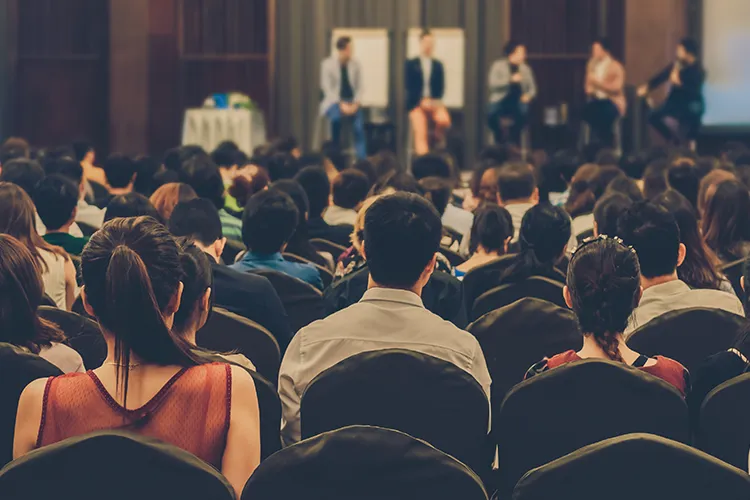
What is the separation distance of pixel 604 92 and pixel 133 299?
11.3 metres

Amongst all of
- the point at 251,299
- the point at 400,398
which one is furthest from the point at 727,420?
the point at 251,299

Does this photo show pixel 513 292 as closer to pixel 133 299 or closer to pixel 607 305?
pixel 607 305

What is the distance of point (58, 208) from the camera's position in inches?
197

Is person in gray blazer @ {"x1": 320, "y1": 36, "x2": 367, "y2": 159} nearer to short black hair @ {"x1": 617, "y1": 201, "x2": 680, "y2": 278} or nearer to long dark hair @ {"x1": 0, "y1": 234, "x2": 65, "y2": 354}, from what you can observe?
short black hair @ {"x1": 617, "y1": 201, "x2": 680, "y2": 278}

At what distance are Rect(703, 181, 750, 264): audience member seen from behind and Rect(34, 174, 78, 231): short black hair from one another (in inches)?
94.5

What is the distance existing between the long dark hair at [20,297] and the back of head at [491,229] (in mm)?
2211

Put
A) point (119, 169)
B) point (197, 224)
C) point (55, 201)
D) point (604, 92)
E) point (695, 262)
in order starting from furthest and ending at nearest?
1. point (604, 92)
2. point (119, 169)
3. point (55, 201)
4. point (695, 262)
5. point (197, 224)

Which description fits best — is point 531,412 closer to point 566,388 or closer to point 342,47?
point 566,388

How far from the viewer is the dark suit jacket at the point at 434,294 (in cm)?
400

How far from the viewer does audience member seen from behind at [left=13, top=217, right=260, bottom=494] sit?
2.27 m

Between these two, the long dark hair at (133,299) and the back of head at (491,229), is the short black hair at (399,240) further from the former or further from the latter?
the back of head at (491,229)

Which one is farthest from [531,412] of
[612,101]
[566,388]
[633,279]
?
[612,101]

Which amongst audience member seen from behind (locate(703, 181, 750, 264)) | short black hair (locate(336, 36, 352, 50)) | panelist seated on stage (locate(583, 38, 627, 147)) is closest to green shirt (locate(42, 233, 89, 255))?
audience member seen from behind (locate(703, 181, 750, 264))

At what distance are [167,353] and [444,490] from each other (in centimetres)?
60
